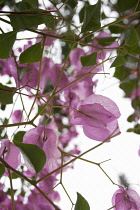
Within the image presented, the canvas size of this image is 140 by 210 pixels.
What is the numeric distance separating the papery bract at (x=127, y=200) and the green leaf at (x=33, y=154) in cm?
13

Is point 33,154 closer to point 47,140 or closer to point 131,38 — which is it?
point 47,140

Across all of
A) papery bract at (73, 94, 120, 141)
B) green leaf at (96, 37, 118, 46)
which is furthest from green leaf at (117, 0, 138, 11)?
papery bract at (73, 94, 120, 141)

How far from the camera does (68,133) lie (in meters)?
0.96

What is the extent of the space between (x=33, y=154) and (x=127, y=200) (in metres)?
0.15

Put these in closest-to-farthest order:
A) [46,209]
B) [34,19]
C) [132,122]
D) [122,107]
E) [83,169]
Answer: [34,19], [46,209], [132,122], [122,107], [83,169]

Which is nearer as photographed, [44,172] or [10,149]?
[10,149]

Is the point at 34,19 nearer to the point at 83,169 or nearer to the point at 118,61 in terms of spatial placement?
the point at 118,61

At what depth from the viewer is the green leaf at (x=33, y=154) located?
24 centimetres

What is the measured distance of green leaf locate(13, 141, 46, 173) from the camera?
0.78ft

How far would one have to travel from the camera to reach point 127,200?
13.0 inches

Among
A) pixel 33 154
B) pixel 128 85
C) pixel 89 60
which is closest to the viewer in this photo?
pixel 33 154

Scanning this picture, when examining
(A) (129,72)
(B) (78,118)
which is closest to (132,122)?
(A) (129,72)

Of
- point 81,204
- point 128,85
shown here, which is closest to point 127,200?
point 81,204

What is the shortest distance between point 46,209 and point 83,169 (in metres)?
0.73
